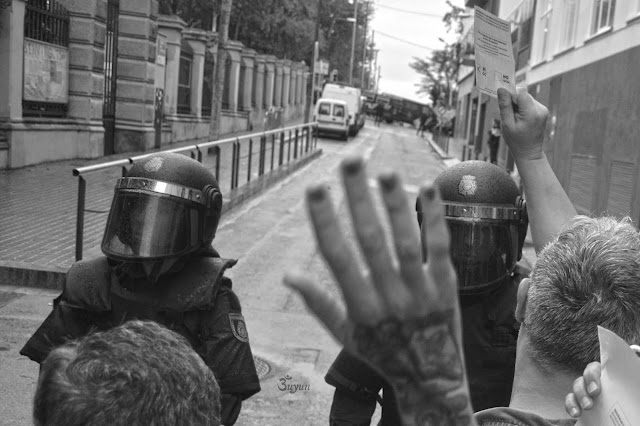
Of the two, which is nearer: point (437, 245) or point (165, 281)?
point (437, 245)

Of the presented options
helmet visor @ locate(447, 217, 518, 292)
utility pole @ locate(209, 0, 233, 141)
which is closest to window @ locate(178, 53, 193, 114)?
utility pole @ locate(209, 0, 233, 141)

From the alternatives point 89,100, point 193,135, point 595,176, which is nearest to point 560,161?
point 595,176

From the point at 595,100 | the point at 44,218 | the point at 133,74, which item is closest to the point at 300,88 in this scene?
the point at 133,74

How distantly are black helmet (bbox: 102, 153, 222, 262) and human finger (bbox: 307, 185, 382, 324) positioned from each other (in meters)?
1.75

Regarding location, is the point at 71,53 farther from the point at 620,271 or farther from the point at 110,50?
the point at 620,271

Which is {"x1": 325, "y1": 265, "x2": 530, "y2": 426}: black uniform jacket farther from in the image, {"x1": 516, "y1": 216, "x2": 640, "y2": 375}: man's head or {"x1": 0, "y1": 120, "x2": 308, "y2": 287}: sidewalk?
{"x1": 0, "y1": 120, "x2": 308, "y2": 287}: sidewalk

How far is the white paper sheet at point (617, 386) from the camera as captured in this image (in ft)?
4.29

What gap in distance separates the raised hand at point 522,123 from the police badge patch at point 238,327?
3.39ft

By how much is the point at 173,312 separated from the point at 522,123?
1.29 metres

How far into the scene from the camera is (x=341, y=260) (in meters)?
0.98

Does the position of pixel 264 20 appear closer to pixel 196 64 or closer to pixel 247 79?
pixel 247 79

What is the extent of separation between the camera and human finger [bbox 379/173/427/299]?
0.94 meters

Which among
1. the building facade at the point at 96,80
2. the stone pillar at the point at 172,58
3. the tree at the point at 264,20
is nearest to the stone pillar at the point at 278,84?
the tree at the point at 264,20

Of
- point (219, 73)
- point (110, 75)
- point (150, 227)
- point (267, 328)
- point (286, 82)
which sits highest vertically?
point (286, 82)
